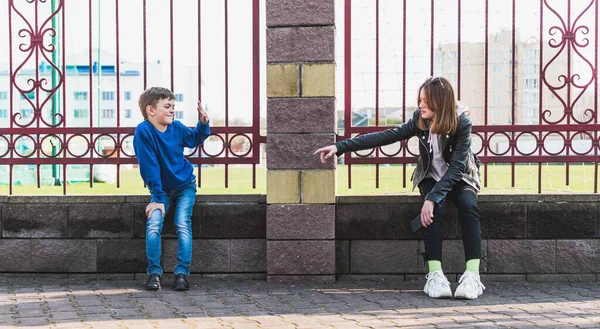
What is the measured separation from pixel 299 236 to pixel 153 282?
1081 mm

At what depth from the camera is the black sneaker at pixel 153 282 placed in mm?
5320

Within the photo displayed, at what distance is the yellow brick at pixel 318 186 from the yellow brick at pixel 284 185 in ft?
0.17

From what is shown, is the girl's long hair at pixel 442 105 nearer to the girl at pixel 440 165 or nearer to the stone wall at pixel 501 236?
the girl at pixel 440 165

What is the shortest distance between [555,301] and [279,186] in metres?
2.02

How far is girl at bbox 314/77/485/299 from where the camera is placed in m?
5.15

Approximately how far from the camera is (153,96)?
552cm

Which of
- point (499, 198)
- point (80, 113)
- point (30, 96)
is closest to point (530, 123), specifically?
point (499, 198)

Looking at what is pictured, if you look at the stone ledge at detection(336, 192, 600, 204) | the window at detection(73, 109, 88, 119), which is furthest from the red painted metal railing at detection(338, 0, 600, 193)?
the window at detection(73, 109, 88, 119)

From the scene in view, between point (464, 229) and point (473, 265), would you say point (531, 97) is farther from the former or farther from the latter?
point (473, 265)

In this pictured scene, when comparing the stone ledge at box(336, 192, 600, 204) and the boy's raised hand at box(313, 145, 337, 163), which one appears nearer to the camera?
the boy's raised hand at box(313, 145, 337, 163)

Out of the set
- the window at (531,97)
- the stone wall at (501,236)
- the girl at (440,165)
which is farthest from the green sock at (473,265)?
the window at (531,97)

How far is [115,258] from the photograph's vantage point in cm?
581

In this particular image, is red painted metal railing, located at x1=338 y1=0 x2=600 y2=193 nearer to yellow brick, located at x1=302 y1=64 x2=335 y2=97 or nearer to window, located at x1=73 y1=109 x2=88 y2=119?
yellow brick, located at x1=302 y1=64 x2=335 y2=97

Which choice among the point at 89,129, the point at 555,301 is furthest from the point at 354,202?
the point at 89,129
